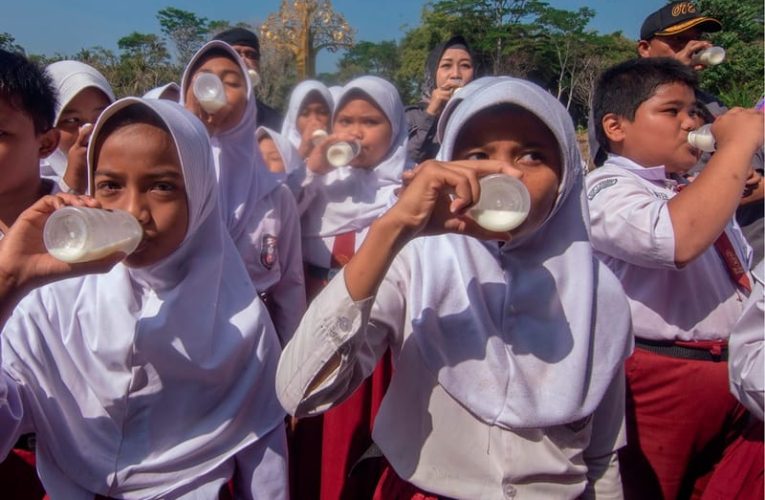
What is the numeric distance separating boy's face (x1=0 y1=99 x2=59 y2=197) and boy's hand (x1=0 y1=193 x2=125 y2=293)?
2.44 feet

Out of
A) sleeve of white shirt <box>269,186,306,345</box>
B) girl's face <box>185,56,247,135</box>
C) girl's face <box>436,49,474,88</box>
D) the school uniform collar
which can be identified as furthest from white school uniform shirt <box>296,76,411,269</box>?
the school uniform collar

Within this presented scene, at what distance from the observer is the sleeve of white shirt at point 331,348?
128cm

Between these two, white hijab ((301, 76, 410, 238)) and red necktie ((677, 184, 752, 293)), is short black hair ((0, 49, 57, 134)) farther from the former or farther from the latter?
red necktie ((677, 184, 752, 293))

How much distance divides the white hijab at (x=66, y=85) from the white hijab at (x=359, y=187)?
110cm

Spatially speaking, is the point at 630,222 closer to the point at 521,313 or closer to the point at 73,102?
the point at 521,313

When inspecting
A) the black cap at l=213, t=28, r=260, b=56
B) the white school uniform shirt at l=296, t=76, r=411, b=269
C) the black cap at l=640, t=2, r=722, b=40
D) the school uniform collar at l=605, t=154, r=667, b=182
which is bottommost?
the white school uniform shirt at l=296, t=76, r=411, b=269

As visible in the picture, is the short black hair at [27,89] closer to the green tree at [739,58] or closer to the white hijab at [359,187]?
the white hijab at [359,187]

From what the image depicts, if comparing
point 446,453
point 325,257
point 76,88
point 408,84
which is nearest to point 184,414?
point 446,453

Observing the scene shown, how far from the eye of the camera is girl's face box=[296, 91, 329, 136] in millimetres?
4155

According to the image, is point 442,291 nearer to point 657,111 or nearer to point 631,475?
point 631,475

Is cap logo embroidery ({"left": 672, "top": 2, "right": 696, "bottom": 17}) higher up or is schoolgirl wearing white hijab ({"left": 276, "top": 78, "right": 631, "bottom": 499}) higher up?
cap logo embroidery ({"left": 672, "top": 2, "right": 696, "bottom": 17})

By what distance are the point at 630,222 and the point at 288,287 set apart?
157 cm

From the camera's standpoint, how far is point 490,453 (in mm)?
1438

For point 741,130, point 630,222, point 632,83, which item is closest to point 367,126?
point 632,83
